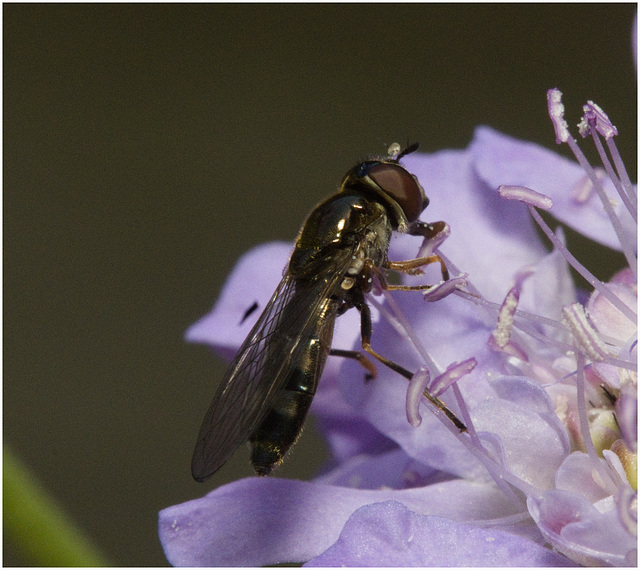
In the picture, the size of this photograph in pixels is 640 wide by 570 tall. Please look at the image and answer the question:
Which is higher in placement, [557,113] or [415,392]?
[557,113]

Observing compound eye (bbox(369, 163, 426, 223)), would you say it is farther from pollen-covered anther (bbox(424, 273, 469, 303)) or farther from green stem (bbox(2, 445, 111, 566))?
green stem (bbox(2, 445, 111, 566))

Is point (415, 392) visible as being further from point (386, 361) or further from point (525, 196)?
point (525, 196)

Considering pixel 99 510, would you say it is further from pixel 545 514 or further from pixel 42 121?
pixel 545 514

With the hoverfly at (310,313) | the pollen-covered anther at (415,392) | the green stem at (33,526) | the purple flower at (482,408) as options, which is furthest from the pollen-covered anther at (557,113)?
the green stem at (33,526)

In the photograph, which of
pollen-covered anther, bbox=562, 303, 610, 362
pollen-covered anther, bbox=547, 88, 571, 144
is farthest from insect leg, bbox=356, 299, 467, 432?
pollen-covered anther, bbox=547, 88, 571, 144

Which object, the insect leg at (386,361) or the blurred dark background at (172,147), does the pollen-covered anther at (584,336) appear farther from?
the blurred dark background at (172,147)

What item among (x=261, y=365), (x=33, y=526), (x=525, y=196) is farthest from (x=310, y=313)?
(x=33, y=526)
